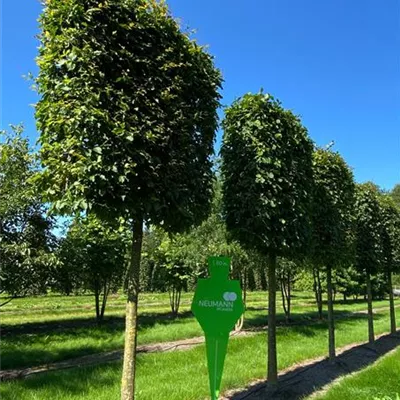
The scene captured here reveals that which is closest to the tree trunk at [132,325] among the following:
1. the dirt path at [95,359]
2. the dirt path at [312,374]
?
the dirt path at [312,374]

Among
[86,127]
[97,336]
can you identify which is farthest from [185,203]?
[97,336]

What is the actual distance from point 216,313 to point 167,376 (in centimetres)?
464

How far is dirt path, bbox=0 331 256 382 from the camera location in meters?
10.3

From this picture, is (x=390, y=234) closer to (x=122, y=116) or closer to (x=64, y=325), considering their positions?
(x=64, y=325)

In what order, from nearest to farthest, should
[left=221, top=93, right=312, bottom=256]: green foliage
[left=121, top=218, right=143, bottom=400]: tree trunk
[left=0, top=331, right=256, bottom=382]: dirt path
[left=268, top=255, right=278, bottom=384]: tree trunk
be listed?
1. [left=121, top=218, right=143, bottom=400]: tree trunk
2. [left=221, top=93, right=312, bottom=256]: green foliage
3. [left=268, top=255, right=278, bottom=384]: tree trunk
4. [left=0, top=331, right=256, bottom=382]: dirt path

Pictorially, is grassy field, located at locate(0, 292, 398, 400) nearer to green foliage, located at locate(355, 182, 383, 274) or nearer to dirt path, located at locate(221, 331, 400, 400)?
dirt path, located at locate(221, 331, 400, 400)

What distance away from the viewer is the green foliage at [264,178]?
25.0 feet

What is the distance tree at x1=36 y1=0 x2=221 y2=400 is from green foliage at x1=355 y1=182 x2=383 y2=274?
1148cm

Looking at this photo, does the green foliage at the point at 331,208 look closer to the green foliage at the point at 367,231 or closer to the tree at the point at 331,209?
the tree at the point at 331,209

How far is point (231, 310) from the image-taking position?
18.2ft

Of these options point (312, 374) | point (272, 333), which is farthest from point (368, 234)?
point (272, 333)

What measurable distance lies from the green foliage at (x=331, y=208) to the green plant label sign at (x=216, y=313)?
536 centimetres

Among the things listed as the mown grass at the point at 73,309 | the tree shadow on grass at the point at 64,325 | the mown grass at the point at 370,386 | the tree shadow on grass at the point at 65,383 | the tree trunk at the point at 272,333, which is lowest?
the mown grass at the point at 73,309

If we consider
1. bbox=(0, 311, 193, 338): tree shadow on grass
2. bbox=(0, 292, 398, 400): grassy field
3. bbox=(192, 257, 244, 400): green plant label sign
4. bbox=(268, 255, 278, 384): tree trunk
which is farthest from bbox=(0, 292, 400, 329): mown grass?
bbox=(192, 257, 244, 400): green plant label sign
